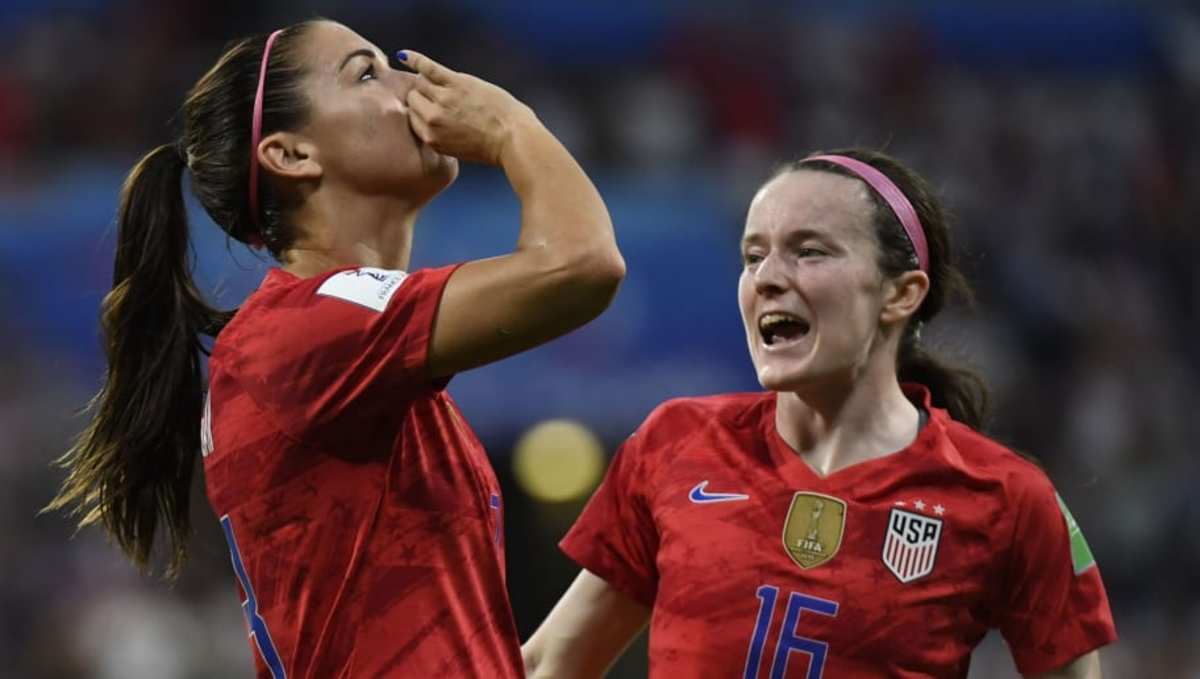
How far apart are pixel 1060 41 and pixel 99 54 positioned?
6.00 metres

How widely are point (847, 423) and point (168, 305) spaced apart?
4.09ft

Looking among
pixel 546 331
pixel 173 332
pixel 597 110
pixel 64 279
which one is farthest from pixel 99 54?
pixel 546 331

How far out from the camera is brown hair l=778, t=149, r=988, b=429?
10.7 feet

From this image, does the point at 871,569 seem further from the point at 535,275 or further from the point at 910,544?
the point at 535,275

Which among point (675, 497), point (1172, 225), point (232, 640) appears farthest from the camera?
point (1172, 225)

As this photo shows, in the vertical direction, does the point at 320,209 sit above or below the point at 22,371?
above

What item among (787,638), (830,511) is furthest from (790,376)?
(787,638)

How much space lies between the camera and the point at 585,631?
3.38m

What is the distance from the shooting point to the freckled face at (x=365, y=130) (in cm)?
297

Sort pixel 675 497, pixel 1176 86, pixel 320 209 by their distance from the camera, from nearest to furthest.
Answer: pixel 320 209
pixel 675 497
pixel 1176 86

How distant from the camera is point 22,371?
8.17 m

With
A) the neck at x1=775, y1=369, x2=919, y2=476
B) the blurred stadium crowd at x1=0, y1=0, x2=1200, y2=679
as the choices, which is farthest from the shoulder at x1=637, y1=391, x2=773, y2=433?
the blurred stadium crowd at x1=0, y1=0, x2=1200, y2=679

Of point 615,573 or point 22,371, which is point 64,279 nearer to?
point 22,371

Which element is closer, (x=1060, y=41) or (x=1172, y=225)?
(x=1172, y=225)
